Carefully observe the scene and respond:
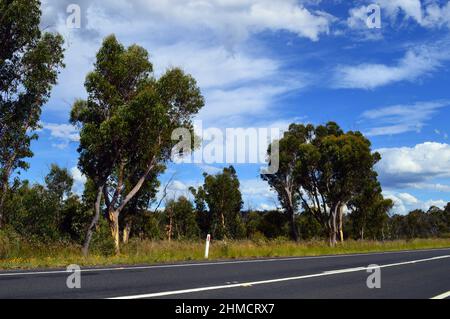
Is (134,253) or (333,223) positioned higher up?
(134,253)

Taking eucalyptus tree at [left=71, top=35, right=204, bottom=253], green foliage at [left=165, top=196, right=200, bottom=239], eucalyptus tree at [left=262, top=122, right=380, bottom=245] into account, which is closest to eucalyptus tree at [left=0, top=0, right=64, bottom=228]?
eucalyptus tree at [left=71, top=35, right=204, bottom=253]

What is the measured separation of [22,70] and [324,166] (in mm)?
31253

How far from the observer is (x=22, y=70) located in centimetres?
2322

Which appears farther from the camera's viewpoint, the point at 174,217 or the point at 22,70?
the point at 174,217

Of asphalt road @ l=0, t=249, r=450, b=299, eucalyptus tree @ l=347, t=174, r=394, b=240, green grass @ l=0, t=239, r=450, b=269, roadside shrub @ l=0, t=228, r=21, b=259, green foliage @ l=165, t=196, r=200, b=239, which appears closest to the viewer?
asphalt road @ l=0, t=249, r=450, b=299

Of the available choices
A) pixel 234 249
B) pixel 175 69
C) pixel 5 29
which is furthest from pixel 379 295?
pixel 175 69

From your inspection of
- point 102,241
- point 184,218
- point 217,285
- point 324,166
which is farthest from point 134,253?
point 184,218

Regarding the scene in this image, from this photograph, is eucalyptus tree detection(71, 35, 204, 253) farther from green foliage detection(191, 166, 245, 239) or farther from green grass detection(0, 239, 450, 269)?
green foliage detection(191, 166, 245, 239)

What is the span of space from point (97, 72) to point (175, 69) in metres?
4.84

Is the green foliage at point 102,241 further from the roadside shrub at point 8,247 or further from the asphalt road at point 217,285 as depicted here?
the asphalt road at point 217,285

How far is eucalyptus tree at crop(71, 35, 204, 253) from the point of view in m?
25.7

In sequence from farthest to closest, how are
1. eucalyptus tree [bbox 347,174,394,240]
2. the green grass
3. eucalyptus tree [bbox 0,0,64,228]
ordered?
1. eucalyptus tree [bbox 347,174,394,240]
2. eucalyptus tree [bbox 0,0,64,228]
3. the green grass

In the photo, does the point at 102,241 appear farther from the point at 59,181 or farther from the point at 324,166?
the point at 59,181

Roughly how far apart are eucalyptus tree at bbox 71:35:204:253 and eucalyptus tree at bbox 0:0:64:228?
2887mm
